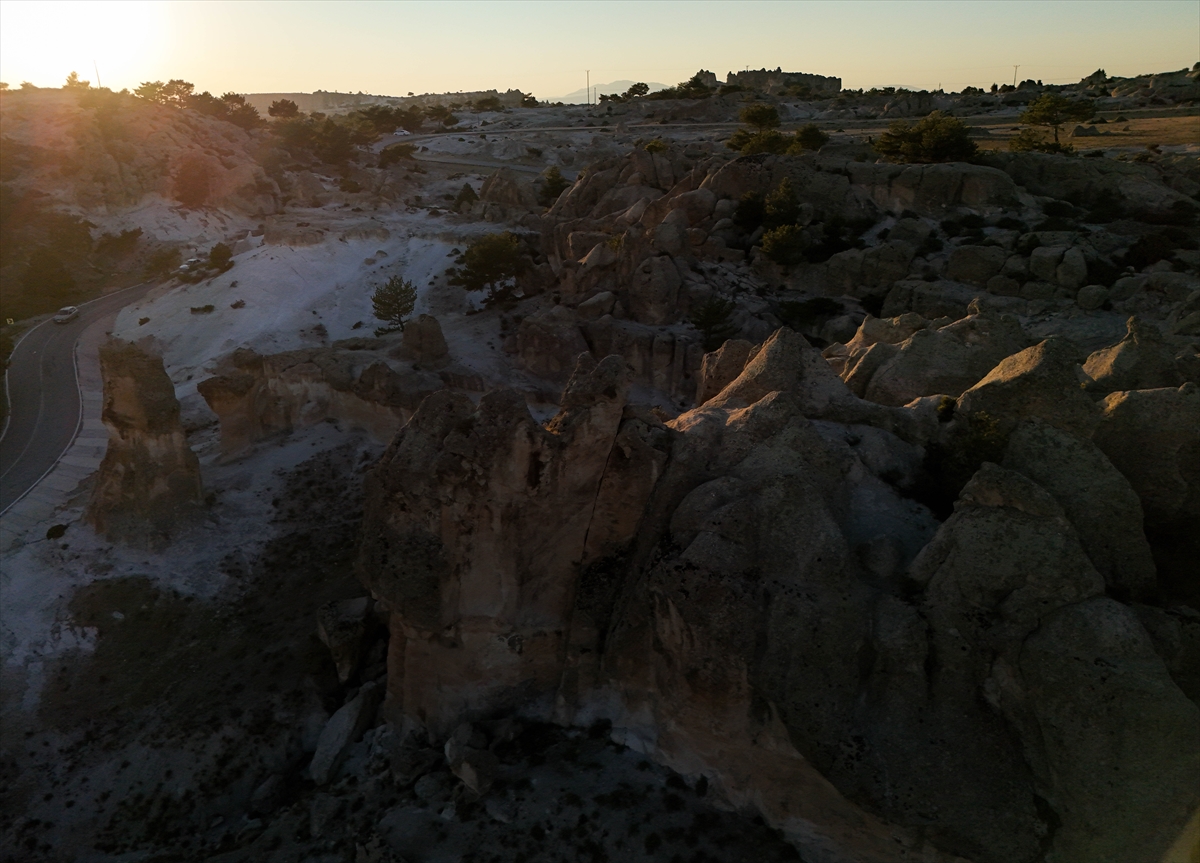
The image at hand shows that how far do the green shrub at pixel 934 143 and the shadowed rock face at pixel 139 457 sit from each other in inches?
2131

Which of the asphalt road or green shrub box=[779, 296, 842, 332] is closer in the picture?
the asphalt road

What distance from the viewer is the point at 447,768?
20.5 m

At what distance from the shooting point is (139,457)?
34.3 m

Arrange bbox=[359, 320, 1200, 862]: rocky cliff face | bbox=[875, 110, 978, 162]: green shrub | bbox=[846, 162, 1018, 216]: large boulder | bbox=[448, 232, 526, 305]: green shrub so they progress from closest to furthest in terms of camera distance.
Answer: bbox=[359, 320, 1200, 862]: rocky cliff face
bbox=[846, 162, 1018, 216]: large boulder
bbox=[448, 232, 526, 305]: green shrub
bbox=[875, 110, 978, 162]: green shrub

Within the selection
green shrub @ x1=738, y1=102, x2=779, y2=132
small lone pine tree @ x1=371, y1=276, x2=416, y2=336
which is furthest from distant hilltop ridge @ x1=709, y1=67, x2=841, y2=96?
small lone pine tree @ x1=371, y1=276, x2=416, y2=336

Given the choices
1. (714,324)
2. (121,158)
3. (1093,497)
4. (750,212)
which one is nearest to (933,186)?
(750,212)

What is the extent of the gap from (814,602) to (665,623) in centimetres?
366

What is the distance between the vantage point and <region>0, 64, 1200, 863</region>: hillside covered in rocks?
1487 cm

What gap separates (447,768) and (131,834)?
10.1 metres

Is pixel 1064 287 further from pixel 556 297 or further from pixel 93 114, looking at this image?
pixel 93 114

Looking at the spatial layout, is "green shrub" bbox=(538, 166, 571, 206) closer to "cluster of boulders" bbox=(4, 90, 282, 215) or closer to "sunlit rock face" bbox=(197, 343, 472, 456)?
"cluster of boulders" bbox=(4, 90, 282, 215)

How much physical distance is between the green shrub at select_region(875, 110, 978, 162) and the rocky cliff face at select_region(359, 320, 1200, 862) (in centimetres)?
4117

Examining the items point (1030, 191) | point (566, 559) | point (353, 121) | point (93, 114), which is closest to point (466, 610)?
point (566, 559)

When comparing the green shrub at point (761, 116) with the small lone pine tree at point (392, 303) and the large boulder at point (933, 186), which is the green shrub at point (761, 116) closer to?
the large boulder at point (933, 186)
